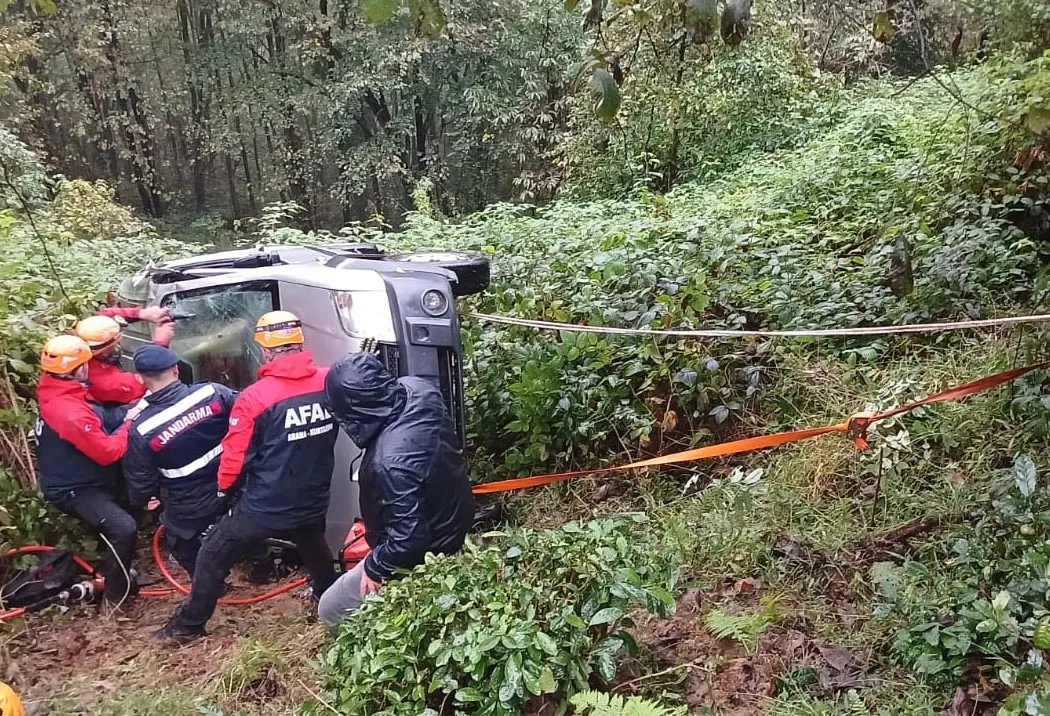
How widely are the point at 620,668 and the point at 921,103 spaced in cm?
918

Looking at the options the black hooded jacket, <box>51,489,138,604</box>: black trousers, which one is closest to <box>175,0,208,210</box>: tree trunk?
<box>51,489,138,604</box>: black trousers

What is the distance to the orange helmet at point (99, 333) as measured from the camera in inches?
180

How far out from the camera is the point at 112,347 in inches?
184

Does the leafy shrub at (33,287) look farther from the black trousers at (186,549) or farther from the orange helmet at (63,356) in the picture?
the black trousers at (186,549)

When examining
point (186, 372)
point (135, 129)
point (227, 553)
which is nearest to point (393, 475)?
point (227, 553)

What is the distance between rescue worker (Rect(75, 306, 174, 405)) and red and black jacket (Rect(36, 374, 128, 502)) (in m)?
0.14

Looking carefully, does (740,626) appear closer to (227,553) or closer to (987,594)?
(987,594)

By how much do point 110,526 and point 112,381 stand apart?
0.82 meters

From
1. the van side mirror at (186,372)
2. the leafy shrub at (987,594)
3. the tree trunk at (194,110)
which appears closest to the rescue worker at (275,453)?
the van side mirror at (186,372)

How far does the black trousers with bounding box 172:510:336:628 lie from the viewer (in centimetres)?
407

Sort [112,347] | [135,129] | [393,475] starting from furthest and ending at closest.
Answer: [135,129] < [112,347] < [393,475]

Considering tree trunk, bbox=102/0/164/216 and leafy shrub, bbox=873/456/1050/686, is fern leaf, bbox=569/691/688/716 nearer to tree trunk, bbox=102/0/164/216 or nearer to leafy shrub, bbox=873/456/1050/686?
leafy shrub, bbox=873/456/1050/686

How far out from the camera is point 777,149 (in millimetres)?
11852

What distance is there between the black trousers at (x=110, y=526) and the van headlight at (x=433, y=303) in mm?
2136
